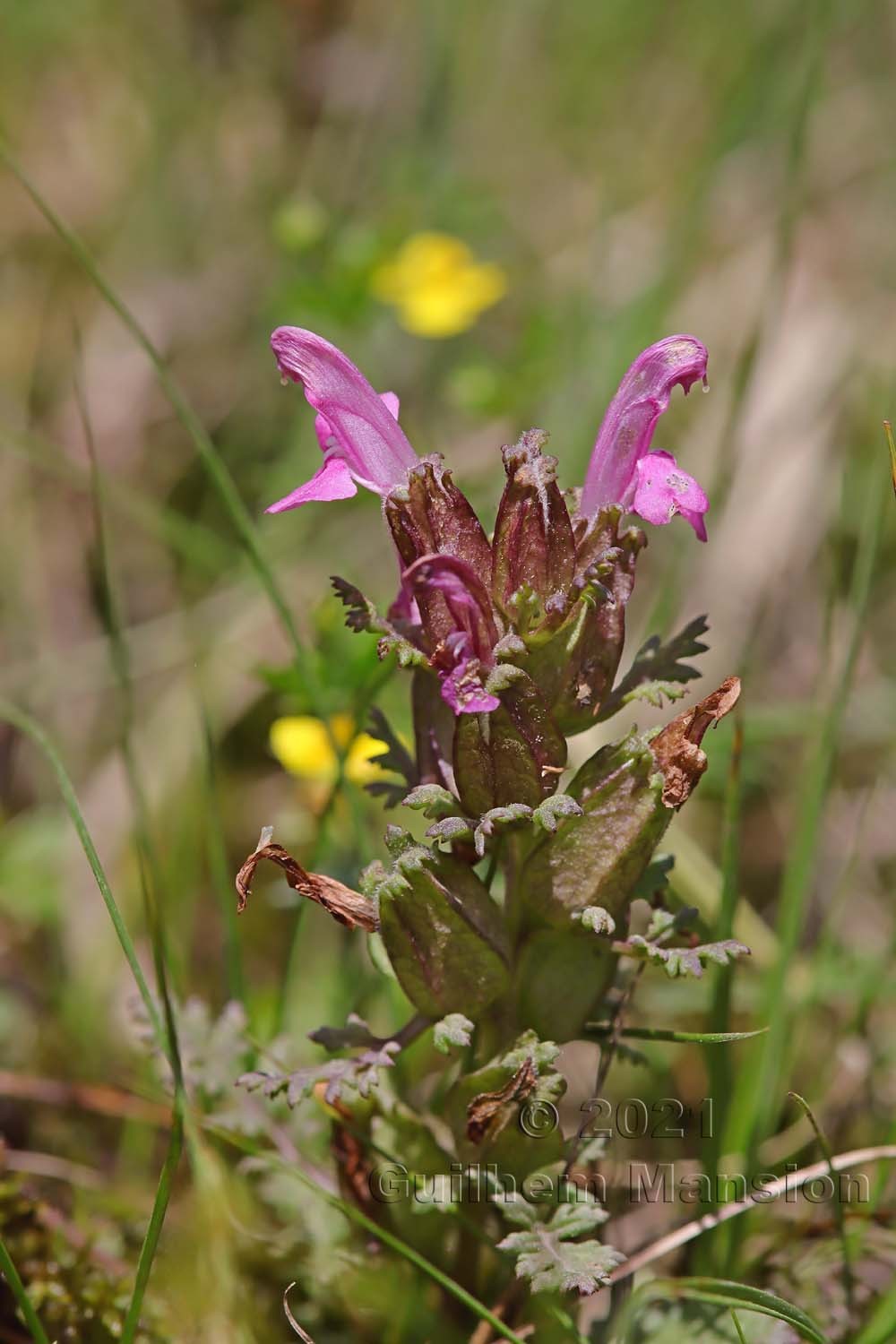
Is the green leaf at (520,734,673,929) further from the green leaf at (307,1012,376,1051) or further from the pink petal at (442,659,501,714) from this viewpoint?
the green leaf at (307,1012,376,1051)

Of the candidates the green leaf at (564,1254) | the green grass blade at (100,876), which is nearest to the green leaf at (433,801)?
the green grass blade at (100,876)

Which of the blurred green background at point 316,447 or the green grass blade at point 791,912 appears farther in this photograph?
the blurred green background at point 316,447

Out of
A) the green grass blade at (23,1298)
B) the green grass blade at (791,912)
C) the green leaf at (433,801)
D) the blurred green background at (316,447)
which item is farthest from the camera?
the blurred green background at (316,447)

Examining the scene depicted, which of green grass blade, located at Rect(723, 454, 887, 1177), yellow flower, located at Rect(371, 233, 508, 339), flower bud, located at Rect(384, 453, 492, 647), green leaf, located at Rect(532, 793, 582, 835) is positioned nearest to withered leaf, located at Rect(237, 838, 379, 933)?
green leaf, located at Rect(532, 793, 582, 835)

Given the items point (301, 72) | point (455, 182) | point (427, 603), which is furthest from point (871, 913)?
point (301, 72)

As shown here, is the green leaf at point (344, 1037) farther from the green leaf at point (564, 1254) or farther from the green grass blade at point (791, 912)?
the green grass blade at point (791, 912)

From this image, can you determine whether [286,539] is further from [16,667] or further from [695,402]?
[695,402]

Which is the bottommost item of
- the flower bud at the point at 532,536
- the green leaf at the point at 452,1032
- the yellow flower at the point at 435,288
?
the green leaf at the point at 452,1032
